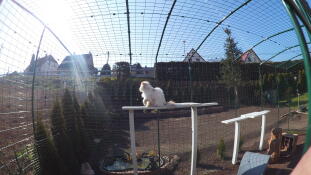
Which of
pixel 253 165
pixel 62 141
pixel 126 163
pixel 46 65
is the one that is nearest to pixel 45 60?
pixel 46 65

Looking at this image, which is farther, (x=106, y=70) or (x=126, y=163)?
(x=126, y=163)

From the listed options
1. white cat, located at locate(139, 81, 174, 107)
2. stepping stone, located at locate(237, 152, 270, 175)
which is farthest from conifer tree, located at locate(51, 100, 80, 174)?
stepping stone, located at locate(237, 152, 270, 175)

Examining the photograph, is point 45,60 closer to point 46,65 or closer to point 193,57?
point 46,65

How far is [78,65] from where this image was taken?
16.7 feet

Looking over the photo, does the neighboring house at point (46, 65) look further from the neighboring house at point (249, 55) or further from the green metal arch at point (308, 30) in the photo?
the neighboring house at point (249, 55)

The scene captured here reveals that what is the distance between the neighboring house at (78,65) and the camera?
498 cm

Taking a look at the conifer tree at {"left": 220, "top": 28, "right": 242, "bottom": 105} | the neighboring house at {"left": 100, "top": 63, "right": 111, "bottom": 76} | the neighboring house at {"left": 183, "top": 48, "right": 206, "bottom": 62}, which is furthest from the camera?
the conifer tree at {"left": 220, "top": 28, "right": 242, "bottom": 105}

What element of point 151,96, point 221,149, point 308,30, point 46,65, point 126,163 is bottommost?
point 126,163

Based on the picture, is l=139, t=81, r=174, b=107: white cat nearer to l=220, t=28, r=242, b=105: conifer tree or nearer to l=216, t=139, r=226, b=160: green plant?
l=216, t=139, r=226, b=160: green plant

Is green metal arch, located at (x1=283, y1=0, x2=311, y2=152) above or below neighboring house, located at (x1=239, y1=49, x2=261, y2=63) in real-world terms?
below

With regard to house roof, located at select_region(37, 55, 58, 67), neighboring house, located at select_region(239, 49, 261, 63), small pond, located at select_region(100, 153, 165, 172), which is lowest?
small pond, located at select_region(100, 153, 165, 172)

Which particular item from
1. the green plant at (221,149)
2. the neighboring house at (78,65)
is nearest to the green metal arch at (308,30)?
the neighboring house at (78,65)

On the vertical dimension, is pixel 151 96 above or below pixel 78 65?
below

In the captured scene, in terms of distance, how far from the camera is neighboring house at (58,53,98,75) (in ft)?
16.4
